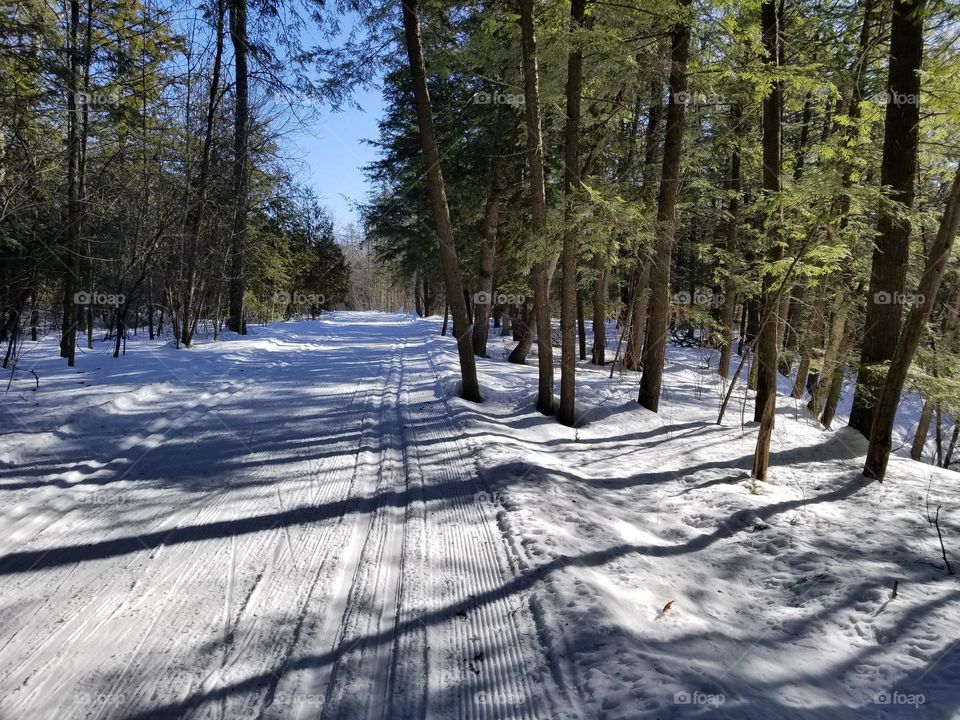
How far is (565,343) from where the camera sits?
8.71 metres

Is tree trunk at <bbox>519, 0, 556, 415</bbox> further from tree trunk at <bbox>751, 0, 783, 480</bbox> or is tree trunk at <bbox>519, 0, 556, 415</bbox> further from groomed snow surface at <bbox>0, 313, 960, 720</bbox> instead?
tree trunk at <bbox>751, 0, 783, 480</bbox>

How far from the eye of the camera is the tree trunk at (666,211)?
8.20m

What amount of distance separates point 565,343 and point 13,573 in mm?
7166

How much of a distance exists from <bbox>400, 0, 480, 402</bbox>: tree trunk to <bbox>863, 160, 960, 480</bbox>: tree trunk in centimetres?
591

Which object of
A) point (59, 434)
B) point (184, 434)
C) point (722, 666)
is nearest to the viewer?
point (722, 666)

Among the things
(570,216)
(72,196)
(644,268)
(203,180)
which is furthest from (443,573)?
(203,180)

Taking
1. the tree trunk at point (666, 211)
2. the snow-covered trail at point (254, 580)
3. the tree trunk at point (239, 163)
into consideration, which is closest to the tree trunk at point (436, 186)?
the snow-covered trail at point (254, 580)

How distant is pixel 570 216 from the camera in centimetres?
761

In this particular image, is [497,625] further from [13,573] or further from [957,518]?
[957,518]

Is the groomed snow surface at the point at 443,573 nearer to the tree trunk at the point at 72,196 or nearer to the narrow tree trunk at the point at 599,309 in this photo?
the tree trunk at the point at 72,196

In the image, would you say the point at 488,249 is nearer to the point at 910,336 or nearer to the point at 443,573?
the point at 910,336

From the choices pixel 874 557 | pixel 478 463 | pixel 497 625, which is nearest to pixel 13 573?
pixel 497 625

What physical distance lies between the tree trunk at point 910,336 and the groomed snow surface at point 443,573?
367mm

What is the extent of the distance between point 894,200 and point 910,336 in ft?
7.63
